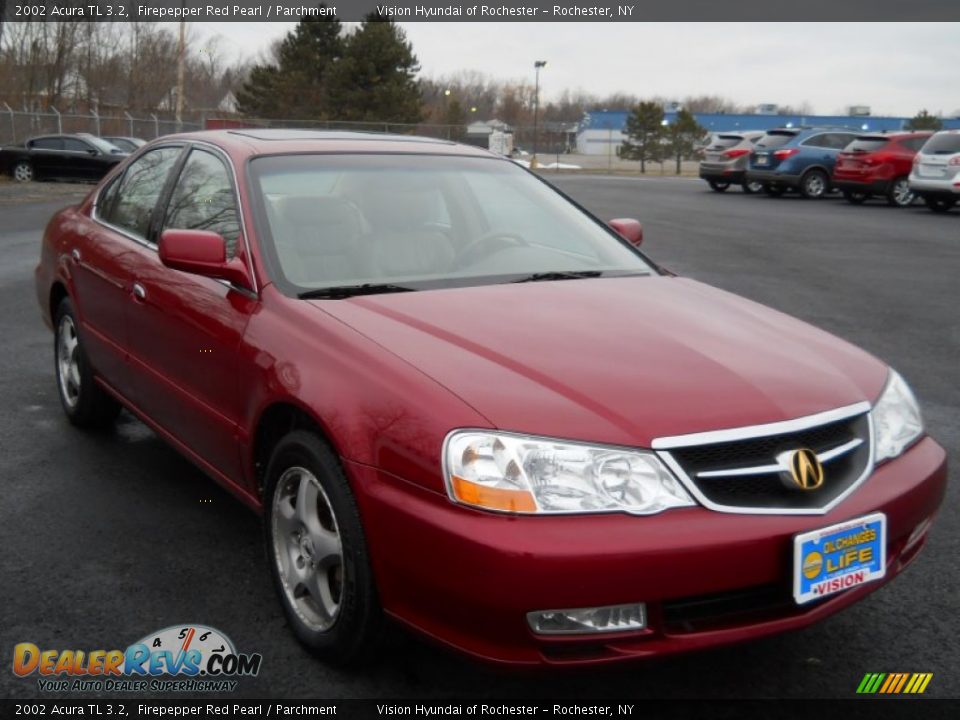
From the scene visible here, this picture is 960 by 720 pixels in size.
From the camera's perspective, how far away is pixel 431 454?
2.57 m

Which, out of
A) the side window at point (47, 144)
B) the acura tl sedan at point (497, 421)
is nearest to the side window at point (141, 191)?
the acura tl sedan at point (497, 421)

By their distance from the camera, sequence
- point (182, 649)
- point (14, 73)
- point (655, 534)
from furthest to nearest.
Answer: point (14, 73), point (182, 649), point (655, 534)

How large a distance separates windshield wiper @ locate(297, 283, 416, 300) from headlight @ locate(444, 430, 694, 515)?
1.04m

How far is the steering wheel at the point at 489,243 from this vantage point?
12.9 ft

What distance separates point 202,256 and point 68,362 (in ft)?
7.63

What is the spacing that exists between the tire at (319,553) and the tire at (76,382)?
2.25 meters

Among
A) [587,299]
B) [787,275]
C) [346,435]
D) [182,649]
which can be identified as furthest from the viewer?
[787,275]

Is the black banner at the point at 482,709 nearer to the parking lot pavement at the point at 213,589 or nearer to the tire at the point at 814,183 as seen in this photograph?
the parking lot pavement at the point at 213,589

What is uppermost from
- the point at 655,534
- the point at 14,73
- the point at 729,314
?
the point at 14,73

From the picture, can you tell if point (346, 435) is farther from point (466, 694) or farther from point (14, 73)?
point (14, 73)

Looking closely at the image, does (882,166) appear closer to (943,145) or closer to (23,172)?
(943,145)

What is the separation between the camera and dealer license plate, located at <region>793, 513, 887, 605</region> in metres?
2.56

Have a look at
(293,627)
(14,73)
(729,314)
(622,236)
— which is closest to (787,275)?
(622,236)

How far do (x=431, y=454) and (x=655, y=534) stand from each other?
0.57 m
